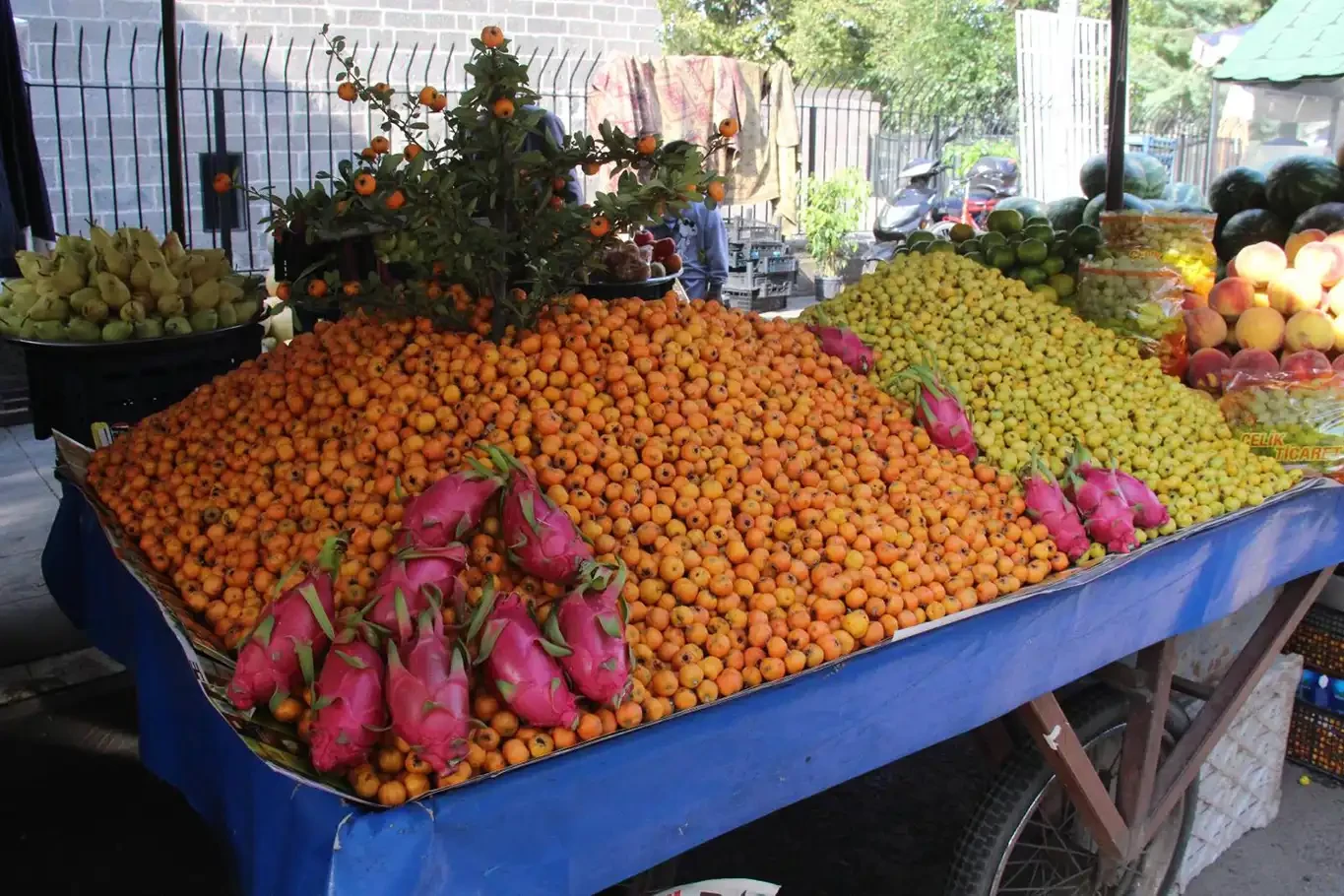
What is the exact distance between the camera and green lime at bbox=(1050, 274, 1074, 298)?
346cm

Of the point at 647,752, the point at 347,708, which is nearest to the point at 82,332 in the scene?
the point at 347,708

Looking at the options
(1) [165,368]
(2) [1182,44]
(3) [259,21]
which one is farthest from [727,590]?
(2) [1182,44]

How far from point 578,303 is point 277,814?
1290 millimetres

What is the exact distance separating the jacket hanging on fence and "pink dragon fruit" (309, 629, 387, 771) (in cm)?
338

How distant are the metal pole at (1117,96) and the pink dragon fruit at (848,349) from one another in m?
1.81

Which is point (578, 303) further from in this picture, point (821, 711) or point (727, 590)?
point (821, 711)

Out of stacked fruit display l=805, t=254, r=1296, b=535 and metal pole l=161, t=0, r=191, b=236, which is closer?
stacked fruit display l=805, t=254, r=1296, b=535

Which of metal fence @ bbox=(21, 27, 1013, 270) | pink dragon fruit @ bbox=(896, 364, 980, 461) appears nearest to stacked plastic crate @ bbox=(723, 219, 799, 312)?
metal fence @ bbox=(21, 27, 1013, 270)

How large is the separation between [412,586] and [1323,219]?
174 inches

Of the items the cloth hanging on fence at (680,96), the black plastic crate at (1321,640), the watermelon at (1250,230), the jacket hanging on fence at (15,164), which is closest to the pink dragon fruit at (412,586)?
the black plastic crate at (1321,640)

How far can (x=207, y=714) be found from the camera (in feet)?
5.48

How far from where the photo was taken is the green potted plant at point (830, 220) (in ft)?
42.7

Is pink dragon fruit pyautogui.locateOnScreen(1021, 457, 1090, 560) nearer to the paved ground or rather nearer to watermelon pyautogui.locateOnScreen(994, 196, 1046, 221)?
the paved ground

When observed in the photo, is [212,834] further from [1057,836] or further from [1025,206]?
[1025,206]
